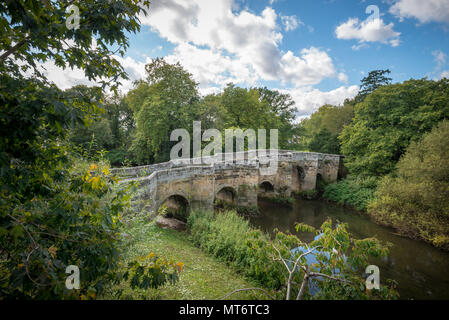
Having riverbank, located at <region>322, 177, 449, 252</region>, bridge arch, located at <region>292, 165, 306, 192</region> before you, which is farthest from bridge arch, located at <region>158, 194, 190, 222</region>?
bridge arch, located at <region>292, 165, 306, 192</region>

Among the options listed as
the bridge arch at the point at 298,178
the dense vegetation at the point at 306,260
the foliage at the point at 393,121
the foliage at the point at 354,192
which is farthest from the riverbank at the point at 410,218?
the bridge arch at the point at 298,178

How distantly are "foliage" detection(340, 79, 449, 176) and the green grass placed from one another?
16235 millimetres

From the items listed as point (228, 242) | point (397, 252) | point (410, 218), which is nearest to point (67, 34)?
point (228, 242)

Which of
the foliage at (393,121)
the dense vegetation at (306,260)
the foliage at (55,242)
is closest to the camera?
the foliage at (55,242)

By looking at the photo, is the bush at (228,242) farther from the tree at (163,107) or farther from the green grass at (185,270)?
the tree at (163,107)

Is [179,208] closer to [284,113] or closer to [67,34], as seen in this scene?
[67,34]

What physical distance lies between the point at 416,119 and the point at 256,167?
12.4m

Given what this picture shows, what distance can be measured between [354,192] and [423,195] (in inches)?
307

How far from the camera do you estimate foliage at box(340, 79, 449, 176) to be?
1474 centimetres

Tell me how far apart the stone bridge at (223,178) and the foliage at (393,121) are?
3.92m

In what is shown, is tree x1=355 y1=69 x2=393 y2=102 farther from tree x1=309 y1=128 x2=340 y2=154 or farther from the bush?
the bush

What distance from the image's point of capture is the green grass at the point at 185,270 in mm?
4438
